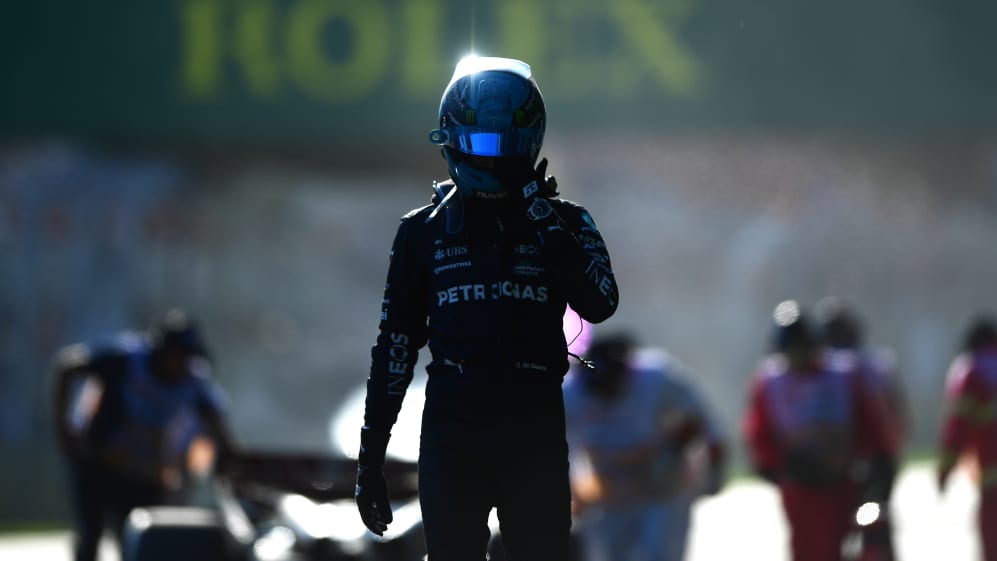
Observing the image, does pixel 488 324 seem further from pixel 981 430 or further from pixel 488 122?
pixel 981 430

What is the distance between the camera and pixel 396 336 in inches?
162

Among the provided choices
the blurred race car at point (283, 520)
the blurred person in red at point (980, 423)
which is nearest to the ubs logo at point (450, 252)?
the blurred race car at point (283, 520)

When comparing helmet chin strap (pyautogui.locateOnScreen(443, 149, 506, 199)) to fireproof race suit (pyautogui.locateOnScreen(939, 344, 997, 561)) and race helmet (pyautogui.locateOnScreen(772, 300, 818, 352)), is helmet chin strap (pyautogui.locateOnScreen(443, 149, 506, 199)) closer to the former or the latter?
race helmet (pyautogui.locateOnScreen(772, 300, 818, 352))

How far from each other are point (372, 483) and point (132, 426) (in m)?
5.67

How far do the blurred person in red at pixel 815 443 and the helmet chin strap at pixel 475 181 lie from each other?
524 centimetres

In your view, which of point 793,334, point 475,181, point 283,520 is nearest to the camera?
point 475,181

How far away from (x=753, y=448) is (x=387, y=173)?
19.4m

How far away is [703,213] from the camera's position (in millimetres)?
28516

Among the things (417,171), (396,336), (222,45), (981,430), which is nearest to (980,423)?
(981,430)

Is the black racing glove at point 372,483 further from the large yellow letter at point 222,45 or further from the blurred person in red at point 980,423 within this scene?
the large yellow letter at point 222,45

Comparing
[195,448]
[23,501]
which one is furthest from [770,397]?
[23,501]

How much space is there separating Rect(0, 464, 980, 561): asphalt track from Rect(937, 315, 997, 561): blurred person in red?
0.72 metres

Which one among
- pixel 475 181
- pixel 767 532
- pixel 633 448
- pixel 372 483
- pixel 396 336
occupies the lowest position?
pixel 372 483

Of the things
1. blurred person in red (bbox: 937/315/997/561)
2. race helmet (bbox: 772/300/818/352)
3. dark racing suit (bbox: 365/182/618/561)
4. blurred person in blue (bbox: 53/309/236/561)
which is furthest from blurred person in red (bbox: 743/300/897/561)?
dark racing suit (bbox: 365/182/618/561)
